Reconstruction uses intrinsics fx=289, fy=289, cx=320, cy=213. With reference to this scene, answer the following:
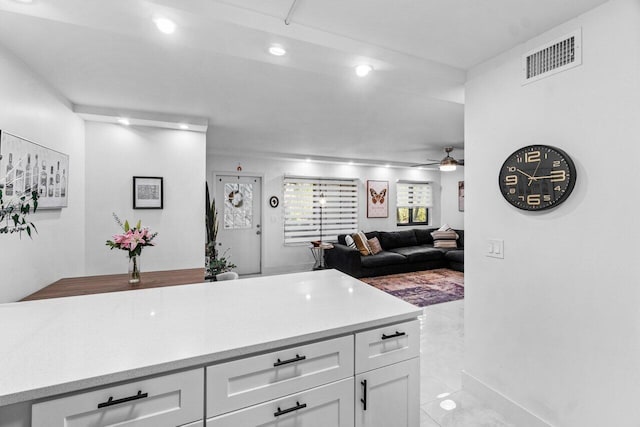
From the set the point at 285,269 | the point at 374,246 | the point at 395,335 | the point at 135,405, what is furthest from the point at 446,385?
the point at 285,269

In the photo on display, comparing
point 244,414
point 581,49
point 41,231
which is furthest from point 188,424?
point 581,49

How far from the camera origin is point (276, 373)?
1.09 meters

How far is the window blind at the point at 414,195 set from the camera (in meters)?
7.54

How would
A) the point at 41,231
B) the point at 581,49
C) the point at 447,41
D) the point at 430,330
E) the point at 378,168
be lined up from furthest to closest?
the point at 378,168, the point at 430,330, the point at 41,231, the point at 447,41, the point at 581,49

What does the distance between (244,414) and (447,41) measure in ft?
7.35

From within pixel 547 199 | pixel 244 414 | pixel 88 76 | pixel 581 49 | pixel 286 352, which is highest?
pixel 88 76

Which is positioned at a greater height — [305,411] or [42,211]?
[42,211]

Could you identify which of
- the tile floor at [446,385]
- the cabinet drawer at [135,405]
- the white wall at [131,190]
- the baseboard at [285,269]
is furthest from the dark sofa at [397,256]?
the cabinet drawer at [135,405]

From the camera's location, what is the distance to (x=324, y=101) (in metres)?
2.91

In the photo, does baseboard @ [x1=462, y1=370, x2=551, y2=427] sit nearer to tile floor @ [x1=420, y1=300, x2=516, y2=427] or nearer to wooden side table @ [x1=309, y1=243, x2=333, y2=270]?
tile floor @ [x1=420, y1=300, x2=516, y2=427]

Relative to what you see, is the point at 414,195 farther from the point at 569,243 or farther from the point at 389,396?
the point at 389,396

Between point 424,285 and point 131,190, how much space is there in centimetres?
466

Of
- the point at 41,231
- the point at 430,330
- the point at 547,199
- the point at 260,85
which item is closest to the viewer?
the point at 547,199

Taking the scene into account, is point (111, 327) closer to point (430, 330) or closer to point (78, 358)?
point (78, 358)
